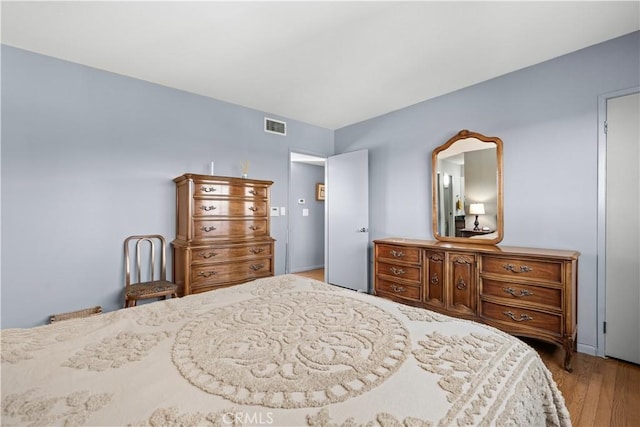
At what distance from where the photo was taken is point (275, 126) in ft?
13.6

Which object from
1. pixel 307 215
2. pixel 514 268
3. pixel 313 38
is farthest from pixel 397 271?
pixel 307 215

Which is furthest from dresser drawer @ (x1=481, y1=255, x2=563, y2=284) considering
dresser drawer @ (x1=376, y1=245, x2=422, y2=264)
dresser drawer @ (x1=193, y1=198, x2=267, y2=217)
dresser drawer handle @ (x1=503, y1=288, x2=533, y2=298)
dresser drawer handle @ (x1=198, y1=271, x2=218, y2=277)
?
dresser drawer handle @ (x1=198, y1=271, x2=218, y2=277)

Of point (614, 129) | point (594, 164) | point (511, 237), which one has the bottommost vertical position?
point (511, 237)

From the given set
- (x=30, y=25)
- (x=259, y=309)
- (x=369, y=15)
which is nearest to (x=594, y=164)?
(x=369, y=15)

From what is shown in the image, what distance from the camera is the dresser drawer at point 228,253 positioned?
2.92 metres

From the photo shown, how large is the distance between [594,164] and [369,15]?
2.30m

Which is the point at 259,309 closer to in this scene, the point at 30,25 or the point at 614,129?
the point at 30,25

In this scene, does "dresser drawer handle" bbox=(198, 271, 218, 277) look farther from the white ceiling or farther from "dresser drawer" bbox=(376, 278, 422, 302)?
the white ceiling

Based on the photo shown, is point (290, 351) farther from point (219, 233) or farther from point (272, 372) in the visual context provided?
point (219, 233)

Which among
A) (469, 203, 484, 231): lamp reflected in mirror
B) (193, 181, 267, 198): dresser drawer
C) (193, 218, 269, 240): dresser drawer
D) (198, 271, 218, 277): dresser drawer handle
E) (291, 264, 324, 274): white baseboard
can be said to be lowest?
(291, 264, 324, 274): white baseboard

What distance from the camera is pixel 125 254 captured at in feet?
9.57

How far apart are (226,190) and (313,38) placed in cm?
176

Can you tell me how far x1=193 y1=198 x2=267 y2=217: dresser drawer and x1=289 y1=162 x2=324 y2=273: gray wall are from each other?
7.71ft

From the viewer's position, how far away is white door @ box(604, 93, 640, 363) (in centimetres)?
228
